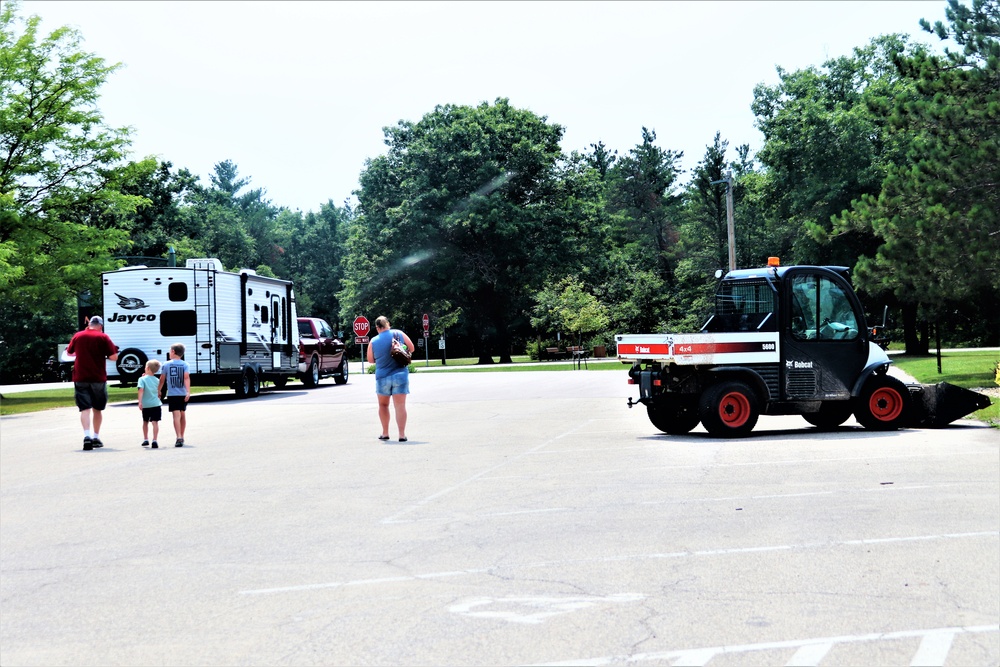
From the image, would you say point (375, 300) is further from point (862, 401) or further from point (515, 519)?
point (515, 519)

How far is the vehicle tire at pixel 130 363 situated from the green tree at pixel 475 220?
35919mm

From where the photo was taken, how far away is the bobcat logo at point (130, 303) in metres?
28.1

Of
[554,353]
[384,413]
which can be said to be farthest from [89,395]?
[554,353]

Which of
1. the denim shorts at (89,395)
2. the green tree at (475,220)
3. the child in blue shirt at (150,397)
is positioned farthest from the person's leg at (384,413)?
the green tree at (475,220)

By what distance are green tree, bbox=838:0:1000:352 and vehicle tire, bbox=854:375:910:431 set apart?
37.4 feet

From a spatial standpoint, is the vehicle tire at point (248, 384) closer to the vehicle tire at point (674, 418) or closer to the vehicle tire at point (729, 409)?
the vehicle tire at point (674, 418)

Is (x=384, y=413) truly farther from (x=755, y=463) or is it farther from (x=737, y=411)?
(x=755, y=463)

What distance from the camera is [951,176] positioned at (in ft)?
91.7

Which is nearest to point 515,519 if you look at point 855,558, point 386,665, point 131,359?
point 855,558

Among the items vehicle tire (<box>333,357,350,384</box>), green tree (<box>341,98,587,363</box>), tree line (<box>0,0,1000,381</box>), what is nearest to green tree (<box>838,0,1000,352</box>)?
tree line (<box>0,0,1000,381</box>)

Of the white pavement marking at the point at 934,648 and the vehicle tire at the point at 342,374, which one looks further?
the vehicle tire at the point at 342,374

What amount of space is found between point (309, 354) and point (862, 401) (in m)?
23.4

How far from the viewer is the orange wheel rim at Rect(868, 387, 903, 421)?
55.4 ft

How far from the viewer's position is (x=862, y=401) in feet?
55.1
